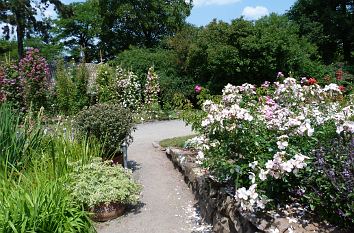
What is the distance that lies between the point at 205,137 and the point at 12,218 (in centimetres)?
206

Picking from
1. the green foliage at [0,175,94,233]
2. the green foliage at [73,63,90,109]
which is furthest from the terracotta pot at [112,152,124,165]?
the green foliage at [73,63,90,109]

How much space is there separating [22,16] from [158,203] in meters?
25.1

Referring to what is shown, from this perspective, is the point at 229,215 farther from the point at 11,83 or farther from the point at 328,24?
the point at 328,24

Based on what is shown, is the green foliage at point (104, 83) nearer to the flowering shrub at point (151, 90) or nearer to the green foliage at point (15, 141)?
the flowering shrub at point (151, 90)

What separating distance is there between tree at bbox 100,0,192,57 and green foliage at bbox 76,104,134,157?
74.5 ft

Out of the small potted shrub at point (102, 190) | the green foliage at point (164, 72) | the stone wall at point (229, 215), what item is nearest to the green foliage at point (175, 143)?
the stone wall at point (229, 215)

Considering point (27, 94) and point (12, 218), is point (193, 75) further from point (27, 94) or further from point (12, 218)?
point (12, 218)

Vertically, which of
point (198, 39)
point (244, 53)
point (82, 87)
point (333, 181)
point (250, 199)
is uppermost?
point (198, 39)

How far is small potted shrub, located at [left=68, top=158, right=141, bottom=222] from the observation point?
4.39 metres

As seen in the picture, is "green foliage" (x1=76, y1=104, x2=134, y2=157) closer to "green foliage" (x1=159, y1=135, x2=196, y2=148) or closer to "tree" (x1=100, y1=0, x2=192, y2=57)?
"green foliage" (x1=159, y1=135, x2=196, y2=148)

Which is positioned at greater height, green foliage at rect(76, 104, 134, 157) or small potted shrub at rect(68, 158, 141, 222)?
green foliage at rect(76, 104, 134, 157)

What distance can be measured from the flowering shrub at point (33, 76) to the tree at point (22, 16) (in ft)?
52.8

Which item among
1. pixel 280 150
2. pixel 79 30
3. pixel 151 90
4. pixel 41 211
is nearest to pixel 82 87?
pixel 151 90

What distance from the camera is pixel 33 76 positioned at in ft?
36.2
